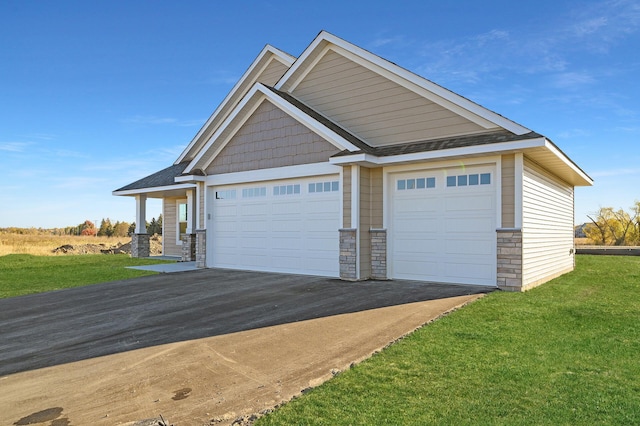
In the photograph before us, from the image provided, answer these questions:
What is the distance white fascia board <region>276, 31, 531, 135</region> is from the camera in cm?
1012

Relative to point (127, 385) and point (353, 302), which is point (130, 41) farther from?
point (127, 385)

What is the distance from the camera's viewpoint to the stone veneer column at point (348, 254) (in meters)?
11.2

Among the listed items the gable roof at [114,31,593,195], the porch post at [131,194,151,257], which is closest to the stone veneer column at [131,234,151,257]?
the porch post at [131,194,151,257]

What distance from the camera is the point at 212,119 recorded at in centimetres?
1839

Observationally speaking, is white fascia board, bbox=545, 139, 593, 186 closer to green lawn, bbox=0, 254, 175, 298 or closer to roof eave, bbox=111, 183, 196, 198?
green lawn, bbox=0, 254, 175, 298

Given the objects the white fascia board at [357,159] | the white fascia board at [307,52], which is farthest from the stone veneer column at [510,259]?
the white fascia board at [307,52]

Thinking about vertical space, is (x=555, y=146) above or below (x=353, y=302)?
above

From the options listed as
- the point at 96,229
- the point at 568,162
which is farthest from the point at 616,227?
the point at 96,229

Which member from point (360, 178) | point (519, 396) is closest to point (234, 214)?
point (360, 178)

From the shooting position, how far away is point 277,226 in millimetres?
13141

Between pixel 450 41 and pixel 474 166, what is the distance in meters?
5.76

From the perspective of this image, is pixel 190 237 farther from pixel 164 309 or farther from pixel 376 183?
pixel 164 309

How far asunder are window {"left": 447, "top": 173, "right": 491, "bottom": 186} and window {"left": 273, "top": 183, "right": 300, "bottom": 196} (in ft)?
15.1

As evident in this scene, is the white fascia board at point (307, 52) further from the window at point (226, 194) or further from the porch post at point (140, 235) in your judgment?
the porch post at point (140, 235)
